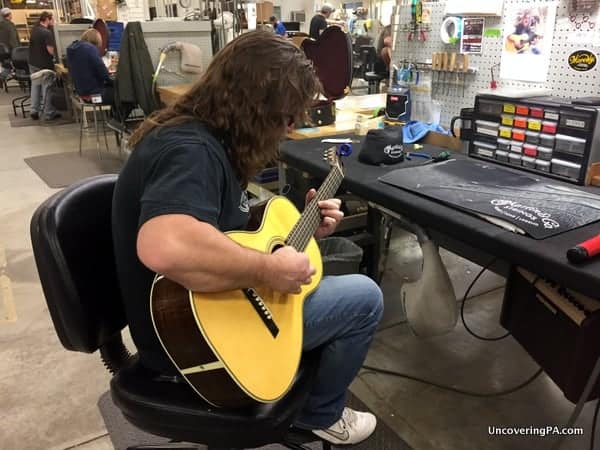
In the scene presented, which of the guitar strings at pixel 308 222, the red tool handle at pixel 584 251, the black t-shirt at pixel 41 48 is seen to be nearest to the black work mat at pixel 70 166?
the black t-shirt at pixel 41 48

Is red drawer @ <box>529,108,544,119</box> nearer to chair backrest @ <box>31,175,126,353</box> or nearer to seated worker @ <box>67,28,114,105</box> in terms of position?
chair backrest @ <box>31,175,126,353</box>

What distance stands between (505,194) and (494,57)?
0.82 meters

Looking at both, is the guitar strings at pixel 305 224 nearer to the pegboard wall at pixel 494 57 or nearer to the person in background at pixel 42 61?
the pegboard wall at pixel 494 57

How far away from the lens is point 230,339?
3.20 ft

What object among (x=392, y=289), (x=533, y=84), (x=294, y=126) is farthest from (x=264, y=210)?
(x=392, y=289)

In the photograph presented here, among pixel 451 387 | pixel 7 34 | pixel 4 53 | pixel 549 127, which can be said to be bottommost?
pixel 451 387

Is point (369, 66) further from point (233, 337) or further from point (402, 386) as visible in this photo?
point (233, 337)

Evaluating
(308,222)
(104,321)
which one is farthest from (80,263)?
(308,222)

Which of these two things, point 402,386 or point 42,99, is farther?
point 42,99

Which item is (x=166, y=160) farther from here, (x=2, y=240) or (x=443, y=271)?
(x=2, y=240)

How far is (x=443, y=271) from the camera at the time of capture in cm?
168

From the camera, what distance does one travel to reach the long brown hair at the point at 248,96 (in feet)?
3.42

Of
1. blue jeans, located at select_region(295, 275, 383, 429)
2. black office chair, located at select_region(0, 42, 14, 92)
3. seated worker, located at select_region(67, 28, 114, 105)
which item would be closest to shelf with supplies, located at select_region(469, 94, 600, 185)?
blue jeans, located at select_region(295, 275, 383, 429)

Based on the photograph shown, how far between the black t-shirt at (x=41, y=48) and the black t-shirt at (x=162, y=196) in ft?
22.3
